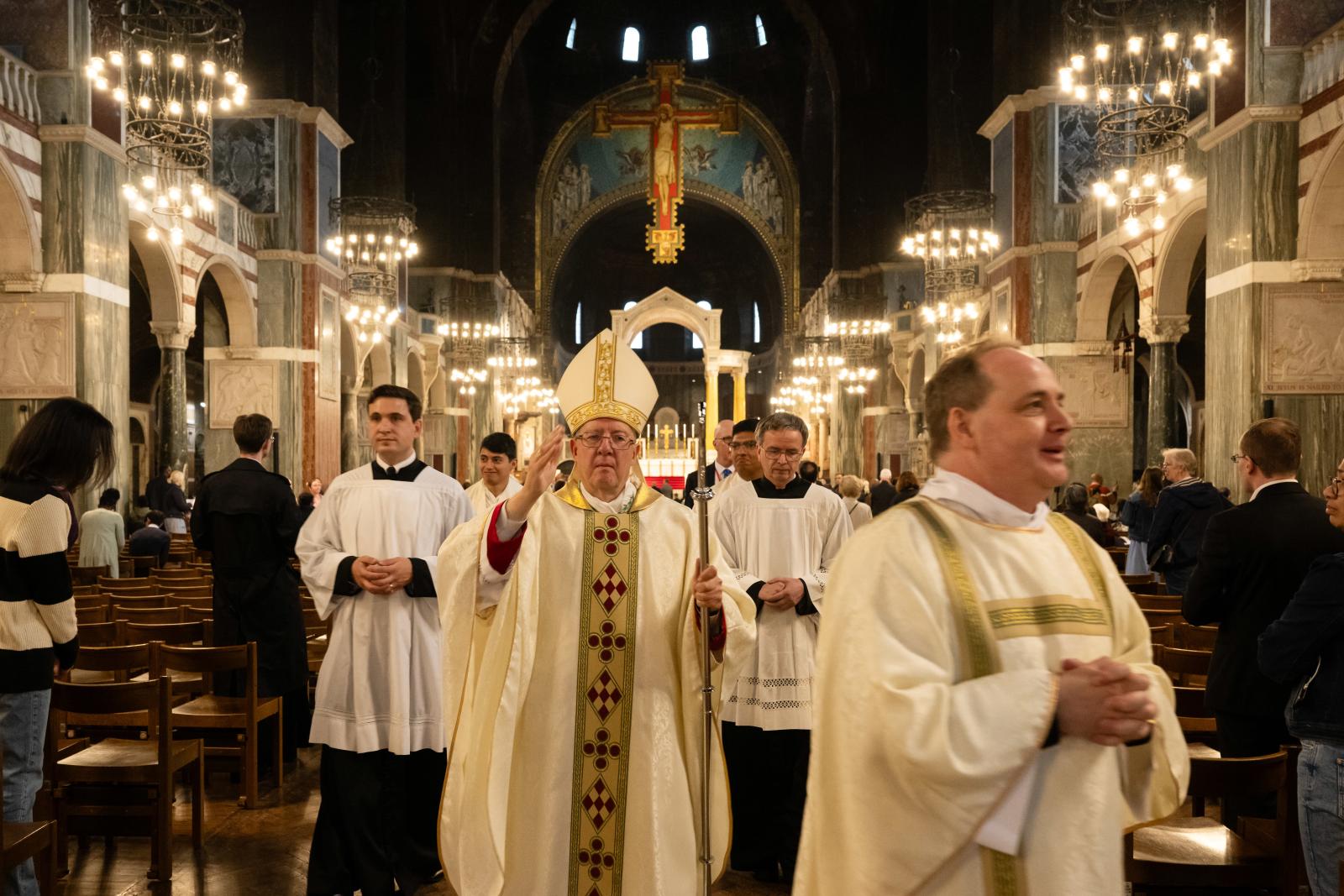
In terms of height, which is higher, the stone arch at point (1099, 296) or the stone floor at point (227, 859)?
the stone arch at point (1099, 296)

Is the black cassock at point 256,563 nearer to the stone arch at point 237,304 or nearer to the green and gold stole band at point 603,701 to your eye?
the green and gold stole band at point 603,701

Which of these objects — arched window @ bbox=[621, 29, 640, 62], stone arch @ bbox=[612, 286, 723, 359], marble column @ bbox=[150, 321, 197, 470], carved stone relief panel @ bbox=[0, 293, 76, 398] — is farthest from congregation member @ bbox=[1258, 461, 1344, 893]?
arched window @ bbox=[621, 29, 640, 62]

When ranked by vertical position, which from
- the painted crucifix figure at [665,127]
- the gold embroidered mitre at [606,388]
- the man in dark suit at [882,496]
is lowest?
the man in dark suit at [882,496]

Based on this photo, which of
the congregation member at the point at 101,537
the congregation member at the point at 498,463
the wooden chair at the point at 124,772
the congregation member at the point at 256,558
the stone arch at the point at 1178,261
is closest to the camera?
the wooden chair at the point at 124,772

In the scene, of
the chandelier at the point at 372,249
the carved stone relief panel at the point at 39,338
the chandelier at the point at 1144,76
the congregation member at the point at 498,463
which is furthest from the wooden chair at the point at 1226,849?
the chandelier at the point at 372,249

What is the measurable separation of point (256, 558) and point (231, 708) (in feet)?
2.55

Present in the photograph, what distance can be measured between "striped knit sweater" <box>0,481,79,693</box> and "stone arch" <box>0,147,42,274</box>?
956cm

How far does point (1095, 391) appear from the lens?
16.9 metres

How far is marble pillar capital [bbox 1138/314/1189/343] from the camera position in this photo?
47.7ft

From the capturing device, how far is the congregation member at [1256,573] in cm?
427

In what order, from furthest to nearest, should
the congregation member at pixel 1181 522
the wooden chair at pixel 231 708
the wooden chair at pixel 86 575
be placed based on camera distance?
the wooden chair at pixel 86 575, the congregation member at pixel 1181 522, the wooden chair at pixel 231 708

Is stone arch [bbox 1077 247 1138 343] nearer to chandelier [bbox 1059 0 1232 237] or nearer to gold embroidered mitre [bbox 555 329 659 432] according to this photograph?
chandelier [bbox 1059 0 1232 237]

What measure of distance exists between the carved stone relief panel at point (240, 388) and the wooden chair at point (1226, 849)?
16.8 m

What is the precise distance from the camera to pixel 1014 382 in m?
2.14
